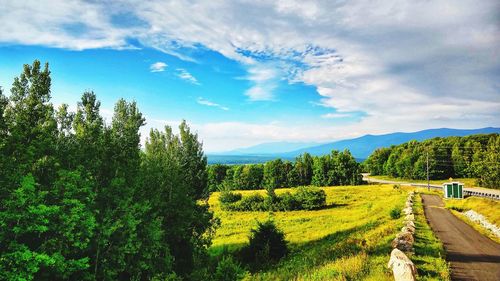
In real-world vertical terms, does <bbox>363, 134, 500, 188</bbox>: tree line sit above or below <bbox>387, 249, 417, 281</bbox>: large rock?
above

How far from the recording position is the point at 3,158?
17625mm

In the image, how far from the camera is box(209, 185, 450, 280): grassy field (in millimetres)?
17797

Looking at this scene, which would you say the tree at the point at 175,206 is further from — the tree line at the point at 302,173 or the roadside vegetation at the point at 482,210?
the tree line at the point at 302,173

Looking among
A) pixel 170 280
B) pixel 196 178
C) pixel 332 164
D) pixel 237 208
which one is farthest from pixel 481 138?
pixel 170 280

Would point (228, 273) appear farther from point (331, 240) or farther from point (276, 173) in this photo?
point (276, 173)

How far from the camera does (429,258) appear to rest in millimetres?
19672

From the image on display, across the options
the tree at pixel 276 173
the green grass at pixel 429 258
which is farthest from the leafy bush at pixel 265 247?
the tree at pixel 276 173

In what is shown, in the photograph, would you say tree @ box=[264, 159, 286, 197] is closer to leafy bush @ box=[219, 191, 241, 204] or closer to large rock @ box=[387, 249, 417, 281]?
leafy bush @ box=[219, 191, 241, 204]

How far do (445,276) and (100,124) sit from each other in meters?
25.5

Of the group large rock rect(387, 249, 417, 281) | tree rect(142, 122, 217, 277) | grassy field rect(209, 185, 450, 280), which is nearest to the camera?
large rock rect(387, 249, 417, 281)

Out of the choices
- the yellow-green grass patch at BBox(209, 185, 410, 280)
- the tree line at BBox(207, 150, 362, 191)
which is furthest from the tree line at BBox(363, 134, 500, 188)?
the yellow-green grass patch at BBox(209, 185, 410, 280)

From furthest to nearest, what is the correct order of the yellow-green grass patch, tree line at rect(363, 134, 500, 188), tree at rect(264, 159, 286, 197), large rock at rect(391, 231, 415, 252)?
1. tree at rect(264, 159, 286, 197)
2. tree line at rect(363, 134, 500, 188)
3. large rock at rect(391, 231, 415, 252)
4. the yellow-green grass patch

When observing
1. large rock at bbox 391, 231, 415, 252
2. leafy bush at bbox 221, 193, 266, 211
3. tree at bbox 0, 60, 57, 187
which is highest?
tree at bbox 0, 60, 57, 187

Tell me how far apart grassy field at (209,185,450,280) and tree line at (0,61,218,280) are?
27.0ft
